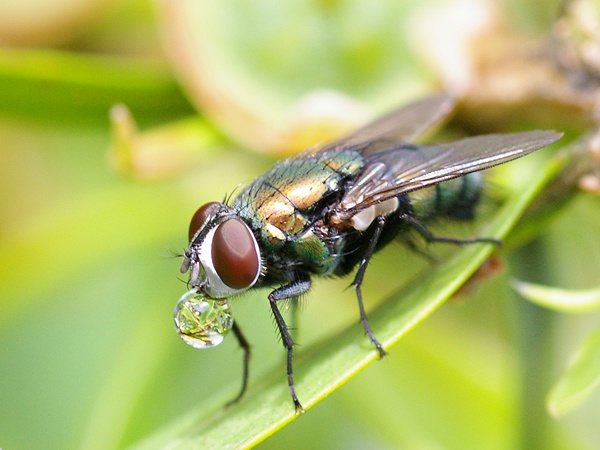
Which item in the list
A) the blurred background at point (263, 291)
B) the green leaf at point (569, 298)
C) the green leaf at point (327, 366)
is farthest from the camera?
the blurred background at point (263, 291)

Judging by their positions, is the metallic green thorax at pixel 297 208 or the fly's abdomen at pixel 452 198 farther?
the fly's abdomen at pixel 452 198

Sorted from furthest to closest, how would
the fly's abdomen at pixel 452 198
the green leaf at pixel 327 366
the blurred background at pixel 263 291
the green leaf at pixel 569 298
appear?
the blurred background at pixel 263 291 → the fly's abdomen at pixel 452 198 → the green leaf at pixel 569 298 → the green leaf at pixel 327 366

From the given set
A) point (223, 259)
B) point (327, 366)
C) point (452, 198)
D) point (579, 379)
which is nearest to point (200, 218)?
point (223, 259)

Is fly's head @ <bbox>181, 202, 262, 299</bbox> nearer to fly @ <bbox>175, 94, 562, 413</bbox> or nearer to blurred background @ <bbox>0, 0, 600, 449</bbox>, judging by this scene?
fly @ <bbox>175, 94, 562, 413</bbox>

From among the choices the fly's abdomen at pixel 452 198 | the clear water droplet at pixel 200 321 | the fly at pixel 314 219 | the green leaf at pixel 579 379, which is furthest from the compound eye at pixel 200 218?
the green leaf at pixel 579 379

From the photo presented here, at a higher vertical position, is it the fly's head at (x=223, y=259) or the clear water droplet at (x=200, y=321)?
the fly's head at (x=223, y=259)

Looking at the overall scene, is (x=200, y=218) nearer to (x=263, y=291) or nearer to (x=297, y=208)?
(x=297, y=208)

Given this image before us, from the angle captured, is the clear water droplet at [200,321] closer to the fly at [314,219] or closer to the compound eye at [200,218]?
the fly at [314,219]

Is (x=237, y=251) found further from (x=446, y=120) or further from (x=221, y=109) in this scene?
(x=446, y=120)
